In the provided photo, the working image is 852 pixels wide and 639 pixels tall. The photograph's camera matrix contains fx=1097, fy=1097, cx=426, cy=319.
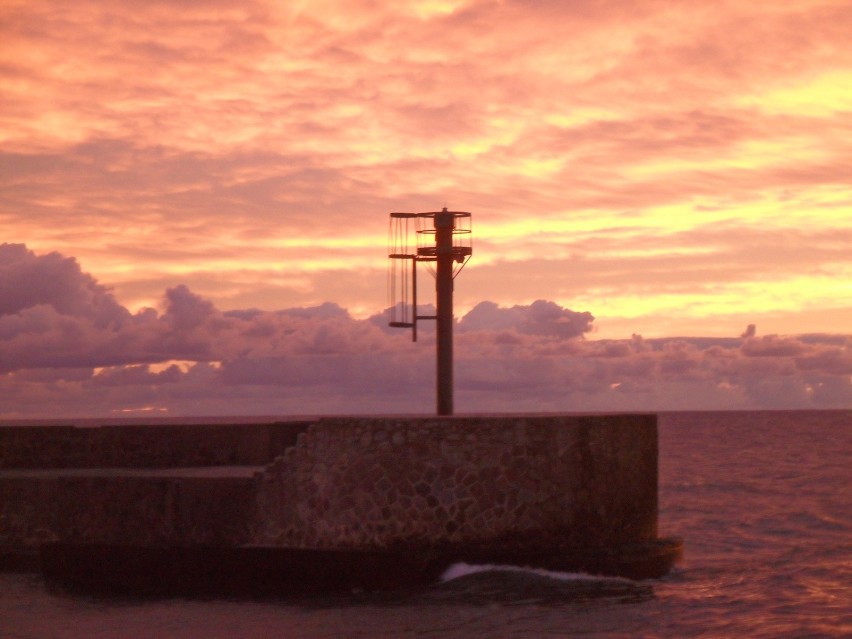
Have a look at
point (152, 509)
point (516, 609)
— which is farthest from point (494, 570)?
point (152, 509)

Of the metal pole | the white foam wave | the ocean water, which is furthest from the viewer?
the metal pole

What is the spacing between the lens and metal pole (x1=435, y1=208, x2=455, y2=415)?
20.5 metres

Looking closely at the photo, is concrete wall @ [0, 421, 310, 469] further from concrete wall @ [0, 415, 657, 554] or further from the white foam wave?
the white foam wave

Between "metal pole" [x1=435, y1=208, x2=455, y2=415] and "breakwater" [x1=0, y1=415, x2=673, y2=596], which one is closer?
"breakwater" [x1=0, y1=415, x2=673, y2=596]

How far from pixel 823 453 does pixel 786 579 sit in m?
48.6

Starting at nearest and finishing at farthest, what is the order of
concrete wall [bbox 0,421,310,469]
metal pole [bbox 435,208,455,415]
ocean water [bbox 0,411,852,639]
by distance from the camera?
ocean water [bbox 0,411,852,639] < concrete wall [bbox 0,421,310,469] < metal pole [bbox 435,208,455,415]

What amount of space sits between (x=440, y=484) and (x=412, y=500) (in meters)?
0.43

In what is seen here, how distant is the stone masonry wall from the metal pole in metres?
5.22

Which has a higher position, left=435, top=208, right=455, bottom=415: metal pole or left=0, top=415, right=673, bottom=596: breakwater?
left=435, top=208, right=455, bottom=415: metal pole

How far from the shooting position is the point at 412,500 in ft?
48.4

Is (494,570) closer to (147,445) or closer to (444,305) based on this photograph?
(444,305)

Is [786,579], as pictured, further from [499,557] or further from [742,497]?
[742,497]

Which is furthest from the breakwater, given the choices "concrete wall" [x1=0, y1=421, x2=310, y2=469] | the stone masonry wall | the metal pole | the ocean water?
the metal pole

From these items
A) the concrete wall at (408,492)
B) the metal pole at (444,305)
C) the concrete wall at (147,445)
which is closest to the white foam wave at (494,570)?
the concrete wall at (408,492)
